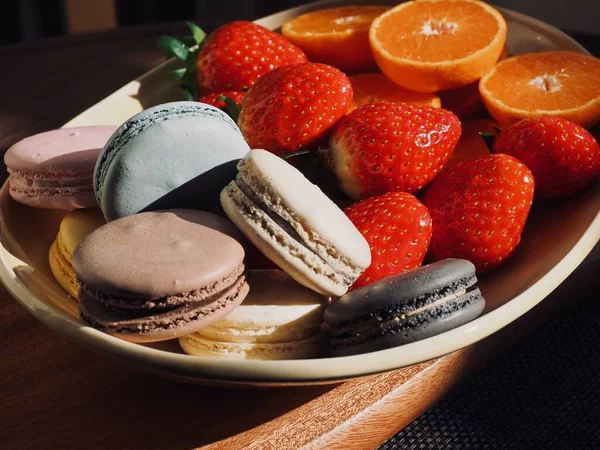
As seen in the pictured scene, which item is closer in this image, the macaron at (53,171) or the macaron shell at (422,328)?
the macaron shell at (422,328)

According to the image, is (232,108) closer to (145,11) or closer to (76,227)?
(76,227)

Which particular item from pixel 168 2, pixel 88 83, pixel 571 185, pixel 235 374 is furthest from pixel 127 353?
pixel 168 2

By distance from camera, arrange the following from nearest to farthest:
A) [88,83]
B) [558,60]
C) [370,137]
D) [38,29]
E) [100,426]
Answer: [100,426] → [370,137] → [558,60] → [88,83] → [38,29]

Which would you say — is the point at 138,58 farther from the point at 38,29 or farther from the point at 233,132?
the point at 38,29

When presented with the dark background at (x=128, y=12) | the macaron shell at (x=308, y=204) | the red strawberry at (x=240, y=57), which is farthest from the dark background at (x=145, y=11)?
the macaron shell at (x=308, y=204)

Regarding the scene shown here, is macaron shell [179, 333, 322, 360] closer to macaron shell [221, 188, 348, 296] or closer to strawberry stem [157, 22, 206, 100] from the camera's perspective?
macaron shell [221, 188, 348, 296]

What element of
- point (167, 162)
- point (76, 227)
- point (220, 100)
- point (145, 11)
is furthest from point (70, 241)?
point (145, 11)

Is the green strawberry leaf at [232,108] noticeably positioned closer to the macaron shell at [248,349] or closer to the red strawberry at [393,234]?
the red strawberry at [393,234]
